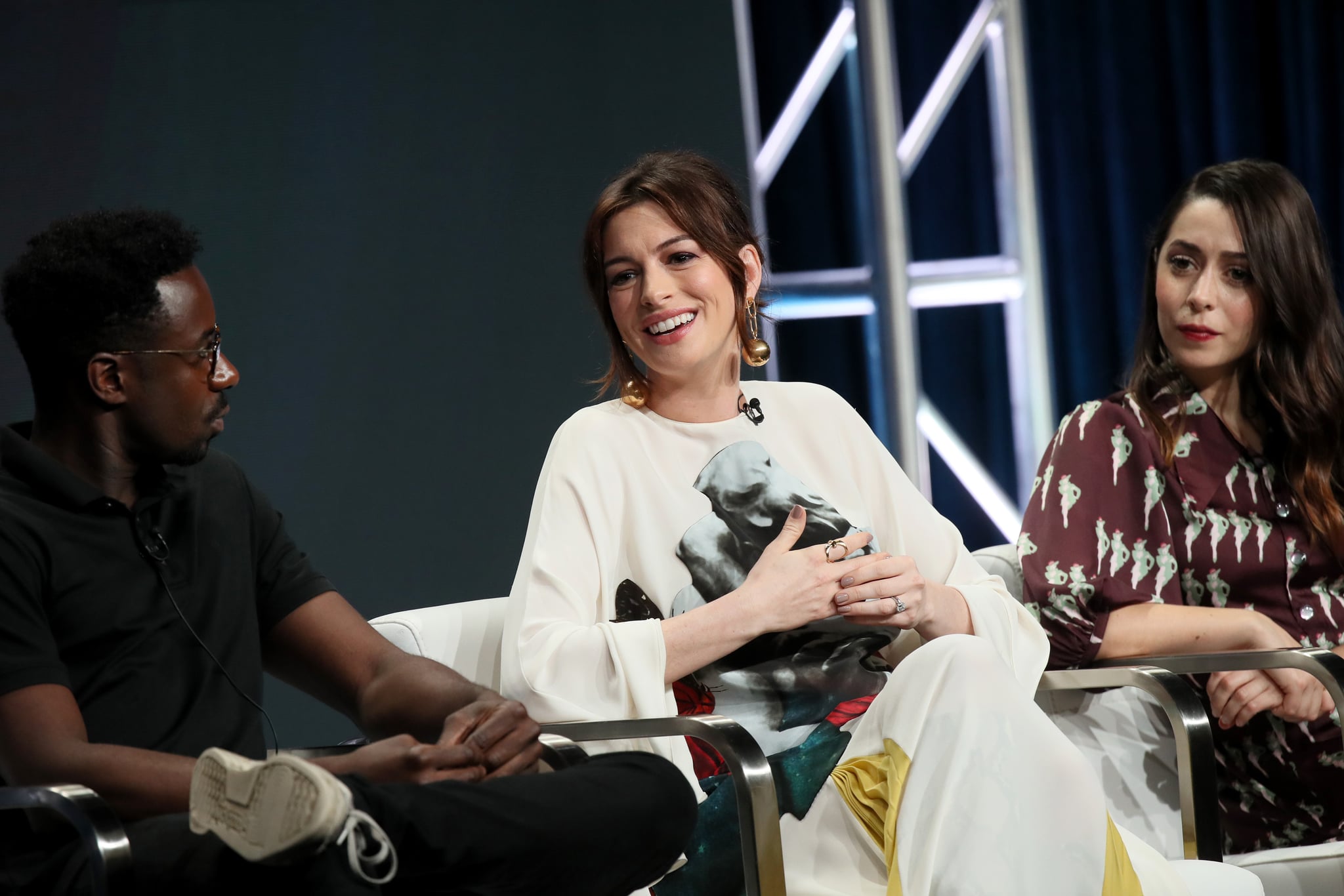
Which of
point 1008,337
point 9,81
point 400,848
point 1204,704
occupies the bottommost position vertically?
point 1204,704

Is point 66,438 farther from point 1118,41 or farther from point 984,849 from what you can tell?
point 1118,41

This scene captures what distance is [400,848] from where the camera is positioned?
51.6 inches

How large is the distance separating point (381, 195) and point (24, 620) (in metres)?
1.92

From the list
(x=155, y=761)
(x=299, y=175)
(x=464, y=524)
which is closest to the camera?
(x=155, y=761)

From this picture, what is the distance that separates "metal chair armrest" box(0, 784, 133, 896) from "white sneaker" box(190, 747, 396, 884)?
0.43 feet

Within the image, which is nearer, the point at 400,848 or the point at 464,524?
the point at 400,848

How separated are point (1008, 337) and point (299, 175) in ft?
7.27

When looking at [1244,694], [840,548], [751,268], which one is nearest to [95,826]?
[840,548]

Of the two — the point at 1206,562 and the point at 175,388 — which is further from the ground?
the point at 175,388

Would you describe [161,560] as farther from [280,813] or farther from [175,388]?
[280,813]

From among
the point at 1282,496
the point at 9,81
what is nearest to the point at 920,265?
the point at 1282,496

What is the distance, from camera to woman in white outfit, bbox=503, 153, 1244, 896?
167 centimetres

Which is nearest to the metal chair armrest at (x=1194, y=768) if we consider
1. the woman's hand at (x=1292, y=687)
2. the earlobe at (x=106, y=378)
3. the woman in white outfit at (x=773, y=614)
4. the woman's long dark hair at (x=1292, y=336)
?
the woman in white outfit at (x=773, y=614)

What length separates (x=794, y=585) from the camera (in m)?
1.96
